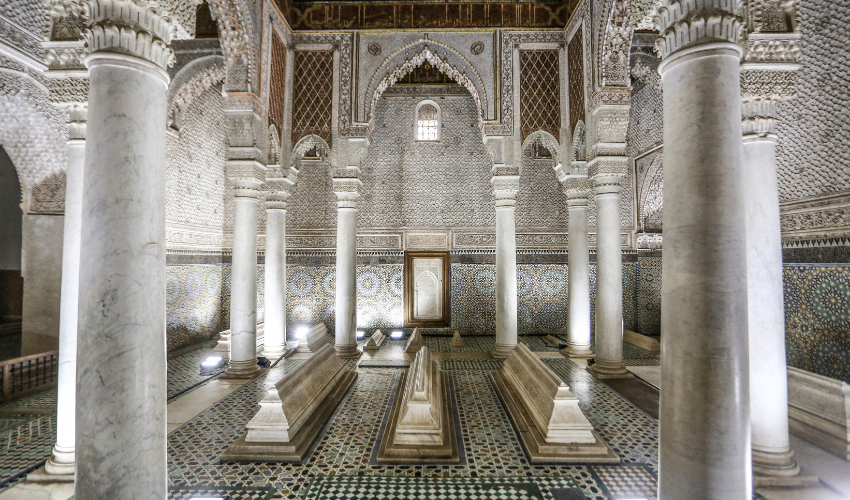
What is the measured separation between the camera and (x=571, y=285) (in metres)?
5.89

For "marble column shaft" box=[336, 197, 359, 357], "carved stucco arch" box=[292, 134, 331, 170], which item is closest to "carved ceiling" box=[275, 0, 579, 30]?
"carved stucco arch" box=[292, 134, 331, 170]

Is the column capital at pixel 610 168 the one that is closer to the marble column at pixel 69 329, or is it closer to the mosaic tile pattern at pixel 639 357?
the mosaic tile pattern at pixel 639 357

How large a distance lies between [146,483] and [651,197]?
27.9ft

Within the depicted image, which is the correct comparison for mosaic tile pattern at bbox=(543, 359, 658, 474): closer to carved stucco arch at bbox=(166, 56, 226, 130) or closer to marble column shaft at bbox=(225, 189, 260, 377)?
marble column shaft at bbox=(225, 189, 260, 377)

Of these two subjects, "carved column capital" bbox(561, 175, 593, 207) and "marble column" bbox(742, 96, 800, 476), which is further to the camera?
"carved column capital" bbox(561, 175, 593, 207)

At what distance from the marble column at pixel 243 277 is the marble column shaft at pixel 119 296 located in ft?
10.6

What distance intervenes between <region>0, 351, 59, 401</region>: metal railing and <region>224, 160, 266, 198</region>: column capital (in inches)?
117

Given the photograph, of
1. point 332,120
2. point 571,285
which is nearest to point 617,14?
point 571,285

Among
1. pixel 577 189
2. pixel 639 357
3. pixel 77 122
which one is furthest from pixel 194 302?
pixel 639 357

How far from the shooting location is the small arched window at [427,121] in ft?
26.9

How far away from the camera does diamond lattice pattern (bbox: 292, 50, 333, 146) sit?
19.3 feet

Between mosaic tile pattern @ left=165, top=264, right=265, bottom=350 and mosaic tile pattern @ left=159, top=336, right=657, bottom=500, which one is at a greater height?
mosaic tile pattern @ left=165, top=264, right=265, bottom=350

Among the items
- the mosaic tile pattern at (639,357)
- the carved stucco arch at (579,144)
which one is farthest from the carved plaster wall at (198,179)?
the mosaic tile pattern at (639,357)

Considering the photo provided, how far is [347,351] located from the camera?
5969mm
